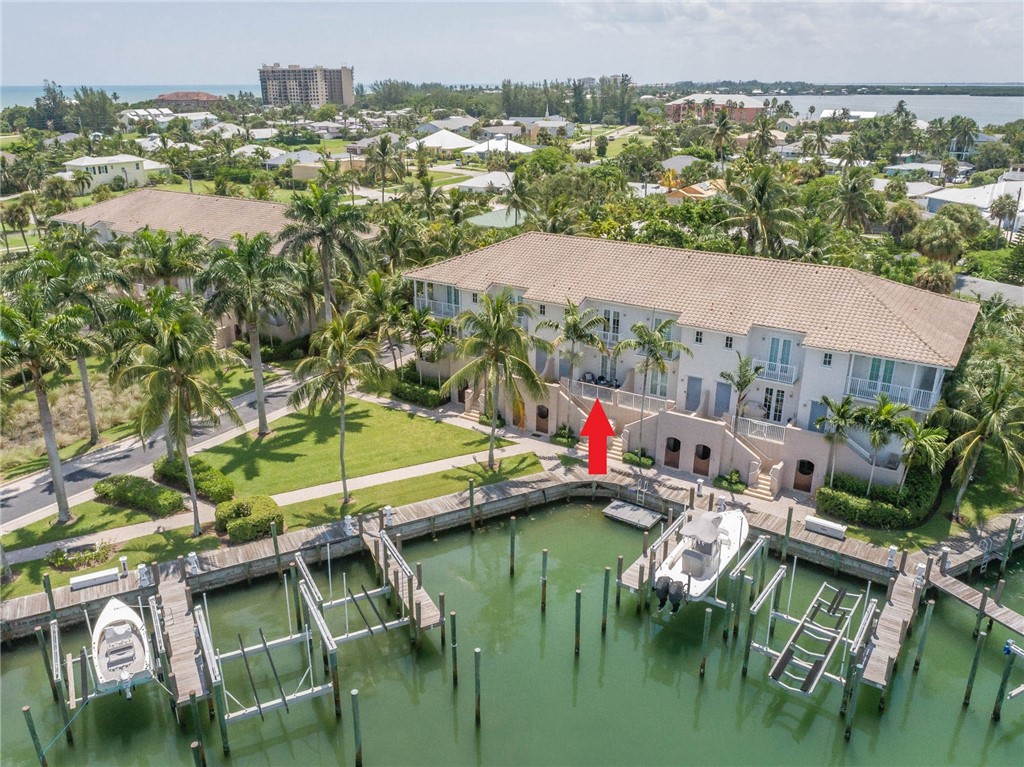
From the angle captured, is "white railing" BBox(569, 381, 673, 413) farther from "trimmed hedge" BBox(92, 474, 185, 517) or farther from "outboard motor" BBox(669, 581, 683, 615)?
"trimmed hedge" BBox(92, 474, 185, 517)

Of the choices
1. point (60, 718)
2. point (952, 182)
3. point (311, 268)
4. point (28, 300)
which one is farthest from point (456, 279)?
point (952, 182)

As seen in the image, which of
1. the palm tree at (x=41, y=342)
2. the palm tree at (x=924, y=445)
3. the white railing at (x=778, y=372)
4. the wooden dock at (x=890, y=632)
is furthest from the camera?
the white railing at (x=778, y=372)

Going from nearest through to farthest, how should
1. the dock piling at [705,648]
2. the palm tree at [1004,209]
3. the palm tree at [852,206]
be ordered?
the dock piling at [705,648] → the palm tree at [852,206] → the palm tree at [1004,209]

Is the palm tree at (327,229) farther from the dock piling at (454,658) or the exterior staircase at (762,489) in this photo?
the exterior staircase at (762,489)

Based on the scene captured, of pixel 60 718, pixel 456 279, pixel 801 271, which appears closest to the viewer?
pixel 60 718

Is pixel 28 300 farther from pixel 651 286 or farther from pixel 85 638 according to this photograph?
pixel 651 286

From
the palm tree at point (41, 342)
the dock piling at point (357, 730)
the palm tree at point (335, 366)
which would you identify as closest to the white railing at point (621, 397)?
the palm tree at point (335, 366)

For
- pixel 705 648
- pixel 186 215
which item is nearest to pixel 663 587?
pixel 705 648
